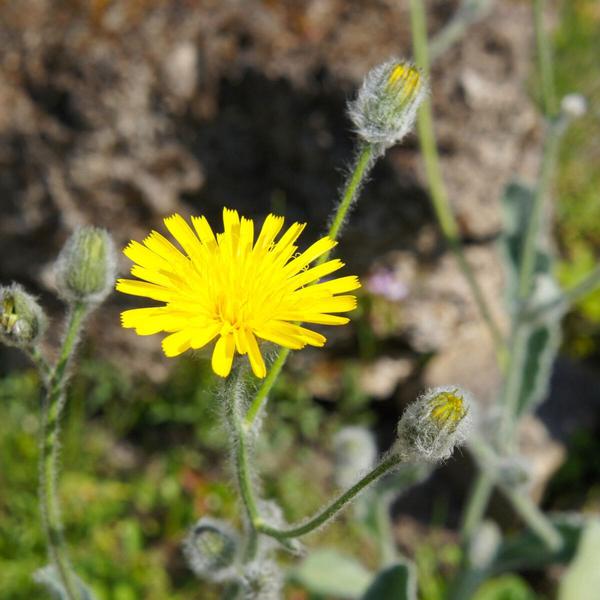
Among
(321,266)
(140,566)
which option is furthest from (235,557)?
(140,566)

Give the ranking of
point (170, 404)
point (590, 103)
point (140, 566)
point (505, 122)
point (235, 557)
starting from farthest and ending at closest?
1. point (590, 103)
2. point (170, 404)
3. point (505, 122)
4. point (140, 566)
5. point (235, 557)

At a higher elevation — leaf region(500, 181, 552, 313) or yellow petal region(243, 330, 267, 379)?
leaf region(500, 181, 552, 313)

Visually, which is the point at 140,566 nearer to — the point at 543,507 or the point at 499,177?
the point at 543,507

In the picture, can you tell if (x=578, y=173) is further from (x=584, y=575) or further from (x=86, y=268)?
(x=86, y=268)

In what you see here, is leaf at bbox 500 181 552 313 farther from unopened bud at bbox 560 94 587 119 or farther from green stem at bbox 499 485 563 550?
green stem at bbox 499 485 563 550

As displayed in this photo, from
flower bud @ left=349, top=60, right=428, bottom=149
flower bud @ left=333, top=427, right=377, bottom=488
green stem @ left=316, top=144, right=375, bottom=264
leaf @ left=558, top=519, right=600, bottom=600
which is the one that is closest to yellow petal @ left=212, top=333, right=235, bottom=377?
green stem @ left=316, top=144, right=375, bottom=264

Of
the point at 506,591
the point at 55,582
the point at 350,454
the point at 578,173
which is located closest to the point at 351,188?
the point at 55,582
